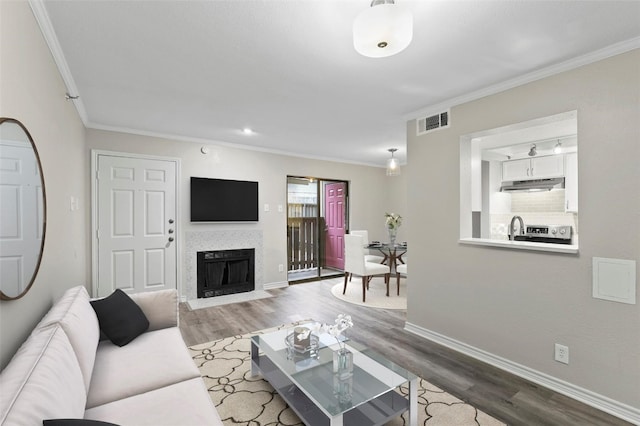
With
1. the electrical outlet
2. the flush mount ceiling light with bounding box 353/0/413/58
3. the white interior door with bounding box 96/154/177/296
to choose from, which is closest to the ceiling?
the flush mount ceiling light with bounding box 353/0/413/58

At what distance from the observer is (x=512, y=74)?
2451mm

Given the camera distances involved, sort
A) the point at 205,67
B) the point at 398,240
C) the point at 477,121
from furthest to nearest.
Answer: the point at 398,240, the point at 477,121, the point at 205,67

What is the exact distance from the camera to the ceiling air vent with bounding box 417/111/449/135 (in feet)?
10.1

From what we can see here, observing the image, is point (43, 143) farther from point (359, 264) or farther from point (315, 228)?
point (315, 228)

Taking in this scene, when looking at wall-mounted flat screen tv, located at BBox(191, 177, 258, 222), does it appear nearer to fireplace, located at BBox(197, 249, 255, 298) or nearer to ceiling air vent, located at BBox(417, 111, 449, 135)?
fireplace, located at BBox(197, 249, 255, 298)

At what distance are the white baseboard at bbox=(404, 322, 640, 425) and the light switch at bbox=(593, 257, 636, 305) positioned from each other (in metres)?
0.69

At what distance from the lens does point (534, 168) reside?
4629 millimetres

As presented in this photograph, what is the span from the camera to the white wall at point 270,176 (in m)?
4.28

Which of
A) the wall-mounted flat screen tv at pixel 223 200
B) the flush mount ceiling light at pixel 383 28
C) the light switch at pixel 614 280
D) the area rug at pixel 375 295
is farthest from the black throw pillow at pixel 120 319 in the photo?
the light switch at pixel 614 280

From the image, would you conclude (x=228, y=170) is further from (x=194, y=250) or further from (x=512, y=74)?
(x=512, y=74)

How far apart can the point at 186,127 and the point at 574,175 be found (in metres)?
5.42

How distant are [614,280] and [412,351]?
5.39 ft

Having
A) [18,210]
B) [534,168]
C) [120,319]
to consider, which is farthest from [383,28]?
[534,168]

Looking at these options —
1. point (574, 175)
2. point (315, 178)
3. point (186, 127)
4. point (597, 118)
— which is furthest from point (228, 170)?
point (574, 175)
